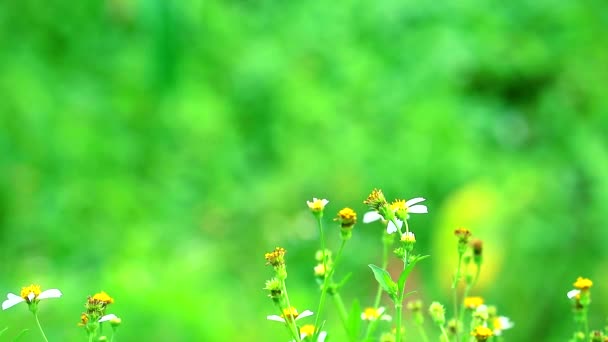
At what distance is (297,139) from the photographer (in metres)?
2.62

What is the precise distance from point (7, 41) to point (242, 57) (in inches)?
25.1

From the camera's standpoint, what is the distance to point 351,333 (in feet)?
2.38

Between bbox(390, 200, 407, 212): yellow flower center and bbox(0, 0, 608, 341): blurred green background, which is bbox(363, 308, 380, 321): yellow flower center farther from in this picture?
bbox(0, 0, 608, 341): blurred green background

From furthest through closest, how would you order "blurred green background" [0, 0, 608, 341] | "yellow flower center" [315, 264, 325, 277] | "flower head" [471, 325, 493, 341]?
1. "blurred green background" [0, 0, 608, 341]
2. "yellow flower center" [315, 264, 325, 277]
3. "flower head" [471, 325, 493, 341]

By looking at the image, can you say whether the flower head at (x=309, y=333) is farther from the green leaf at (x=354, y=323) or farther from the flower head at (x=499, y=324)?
the flower head at (x=499, y=324)

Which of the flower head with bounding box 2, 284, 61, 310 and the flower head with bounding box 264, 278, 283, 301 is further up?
the flower head with bounding box 2, 284, 61, 310

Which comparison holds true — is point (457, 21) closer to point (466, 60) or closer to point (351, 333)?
point (466, 60)

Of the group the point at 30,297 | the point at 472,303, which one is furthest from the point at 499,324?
the point at 30,297

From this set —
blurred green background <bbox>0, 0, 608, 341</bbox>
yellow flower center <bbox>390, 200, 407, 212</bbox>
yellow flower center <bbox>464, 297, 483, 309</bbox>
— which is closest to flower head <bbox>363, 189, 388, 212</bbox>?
yellow flower center <bbox>390, 200, 407, 212</bbox>

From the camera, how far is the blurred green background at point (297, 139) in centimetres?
227

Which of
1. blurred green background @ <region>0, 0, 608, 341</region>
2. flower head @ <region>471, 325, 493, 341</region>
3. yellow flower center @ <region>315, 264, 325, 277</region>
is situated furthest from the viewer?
blurred green background @ <region>0, 0, 608, 341</region>

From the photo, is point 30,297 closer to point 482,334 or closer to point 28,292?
point 28,292

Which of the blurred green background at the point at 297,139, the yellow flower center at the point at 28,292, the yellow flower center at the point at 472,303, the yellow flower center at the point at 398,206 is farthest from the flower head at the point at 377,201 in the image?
the blurred green background at the point at 297,139

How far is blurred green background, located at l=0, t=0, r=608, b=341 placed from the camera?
2270 mm
